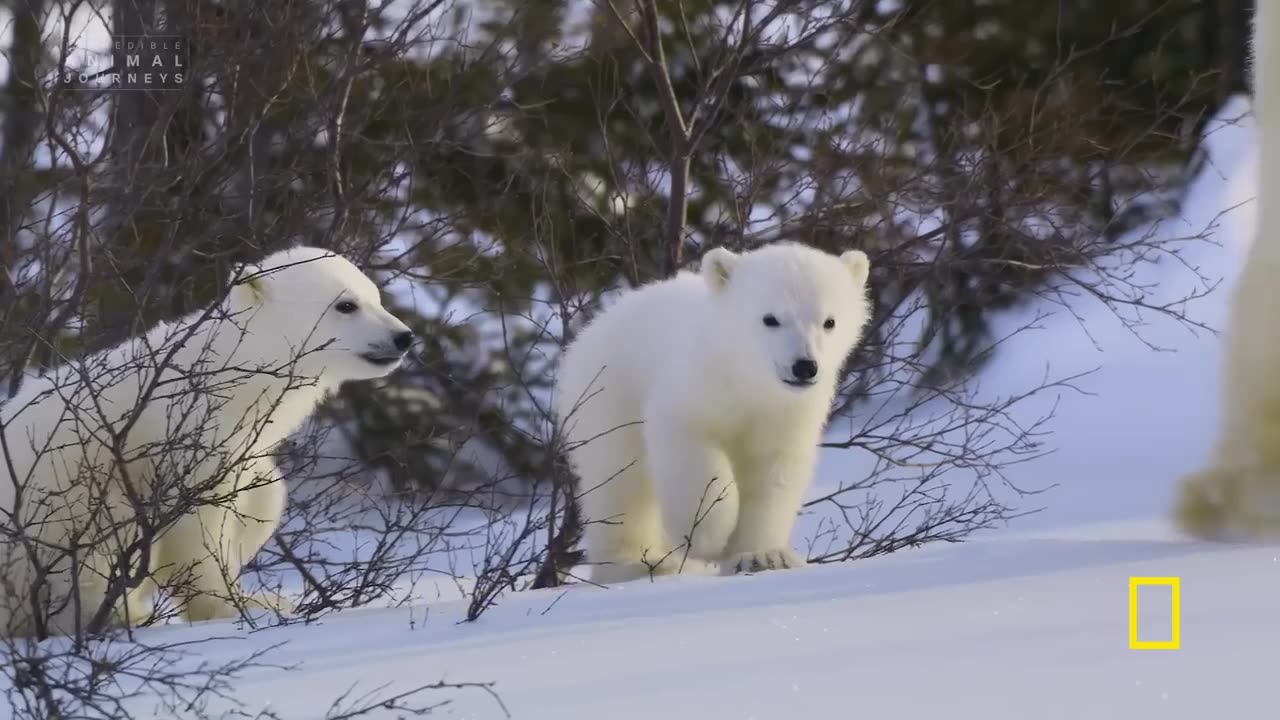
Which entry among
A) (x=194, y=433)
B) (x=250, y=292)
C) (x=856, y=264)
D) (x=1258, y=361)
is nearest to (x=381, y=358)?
(x=250, y=292)

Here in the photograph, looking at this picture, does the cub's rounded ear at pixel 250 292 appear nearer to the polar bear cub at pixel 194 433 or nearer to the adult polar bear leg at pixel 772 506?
the polar bear cub at pixel 194 433

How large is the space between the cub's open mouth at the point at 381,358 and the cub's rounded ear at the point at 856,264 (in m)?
1.33

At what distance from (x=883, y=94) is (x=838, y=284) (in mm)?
5835

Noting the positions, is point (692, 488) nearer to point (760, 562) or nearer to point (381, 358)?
point (760, 562)

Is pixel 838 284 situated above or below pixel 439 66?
below

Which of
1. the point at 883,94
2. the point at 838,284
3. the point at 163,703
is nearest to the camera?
the point at 163,703

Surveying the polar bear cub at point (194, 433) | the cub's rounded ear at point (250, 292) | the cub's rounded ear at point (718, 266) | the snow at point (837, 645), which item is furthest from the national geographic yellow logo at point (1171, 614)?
the cub's rounded ear at point (250, 292)

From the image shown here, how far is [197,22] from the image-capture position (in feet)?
15.6

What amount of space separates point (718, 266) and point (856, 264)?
16.0 inches

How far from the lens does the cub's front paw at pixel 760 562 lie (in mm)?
4309

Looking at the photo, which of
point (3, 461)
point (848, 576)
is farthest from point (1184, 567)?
point (3, 461)

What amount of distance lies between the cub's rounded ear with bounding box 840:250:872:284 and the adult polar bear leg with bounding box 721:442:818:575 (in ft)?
1.68

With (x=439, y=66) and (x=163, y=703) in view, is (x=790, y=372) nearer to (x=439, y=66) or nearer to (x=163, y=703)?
(x=163, y=703)

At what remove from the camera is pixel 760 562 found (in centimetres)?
432
